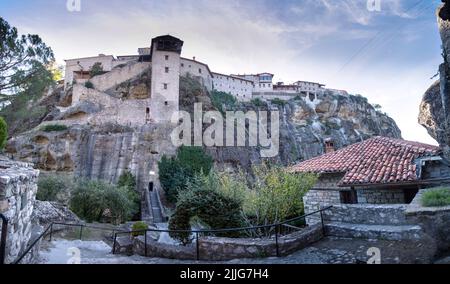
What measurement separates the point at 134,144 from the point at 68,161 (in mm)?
7245

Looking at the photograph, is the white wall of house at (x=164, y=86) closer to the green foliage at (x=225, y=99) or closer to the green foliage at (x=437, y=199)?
the green foliage at (x=225, y=99)

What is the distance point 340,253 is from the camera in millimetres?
6090

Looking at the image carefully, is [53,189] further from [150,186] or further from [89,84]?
[89,84]

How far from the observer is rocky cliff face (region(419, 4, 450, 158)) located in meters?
7.50

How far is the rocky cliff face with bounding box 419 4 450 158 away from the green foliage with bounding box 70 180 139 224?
62.4ft

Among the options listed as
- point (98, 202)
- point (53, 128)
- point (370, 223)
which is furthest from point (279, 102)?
point (370, 223)

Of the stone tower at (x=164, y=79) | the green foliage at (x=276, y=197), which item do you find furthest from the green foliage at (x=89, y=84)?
the green foliage at (x=276, y=197)

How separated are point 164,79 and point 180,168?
15.7 m

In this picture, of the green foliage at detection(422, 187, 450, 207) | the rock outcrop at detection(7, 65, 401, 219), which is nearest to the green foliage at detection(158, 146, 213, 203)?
the rock outcrop at detection(7, 65, 401, 219)

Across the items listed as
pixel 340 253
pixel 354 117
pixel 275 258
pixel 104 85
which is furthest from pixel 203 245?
pixel 354 117

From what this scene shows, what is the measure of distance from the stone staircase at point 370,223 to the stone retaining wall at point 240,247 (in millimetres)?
647

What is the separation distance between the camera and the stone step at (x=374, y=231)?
19.8 feet

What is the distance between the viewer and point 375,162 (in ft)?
40.2
